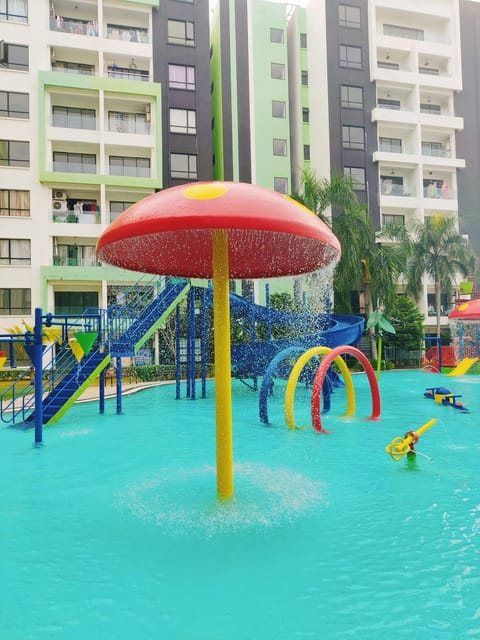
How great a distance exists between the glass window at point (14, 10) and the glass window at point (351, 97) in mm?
22826

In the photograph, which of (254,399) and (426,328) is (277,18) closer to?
(426,328)

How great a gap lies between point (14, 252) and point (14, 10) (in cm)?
1563

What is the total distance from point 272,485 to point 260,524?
1509 mm

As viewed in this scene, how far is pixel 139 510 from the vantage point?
5.91 m

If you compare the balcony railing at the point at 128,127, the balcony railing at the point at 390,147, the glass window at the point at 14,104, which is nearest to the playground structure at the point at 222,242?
the balcony railing at the point at 128,127

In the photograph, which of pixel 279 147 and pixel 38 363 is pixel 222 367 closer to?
pixel 38 363

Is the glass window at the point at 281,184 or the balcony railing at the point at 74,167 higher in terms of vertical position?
the glass window at the point at 281,184

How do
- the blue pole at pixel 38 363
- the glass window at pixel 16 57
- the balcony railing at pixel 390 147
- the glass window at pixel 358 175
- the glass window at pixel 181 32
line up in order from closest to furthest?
the blue pole at pixel 38 363
the glass window at pixel 16 57
the glass window at pixel 181 32
the glass window at pixel 358 175
the balcony railing at pixel 390 147

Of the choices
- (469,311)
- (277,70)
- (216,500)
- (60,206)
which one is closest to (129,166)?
(60,206)

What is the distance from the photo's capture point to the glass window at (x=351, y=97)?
4038 centimetres

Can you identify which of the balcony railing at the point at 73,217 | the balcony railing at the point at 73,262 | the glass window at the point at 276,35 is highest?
the glass window at the point at 276,35

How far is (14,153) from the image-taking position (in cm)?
3250

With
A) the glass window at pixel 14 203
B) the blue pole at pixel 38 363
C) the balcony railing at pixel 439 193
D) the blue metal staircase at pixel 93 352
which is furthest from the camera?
the balcony railing at pixel 439 193

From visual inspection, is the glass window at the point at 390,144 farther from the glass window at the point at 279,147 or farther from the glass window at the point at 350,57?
the glass window at the point at 279,147
